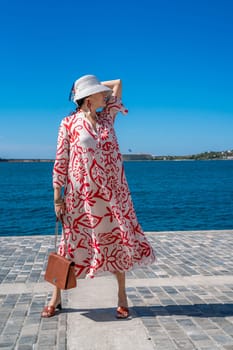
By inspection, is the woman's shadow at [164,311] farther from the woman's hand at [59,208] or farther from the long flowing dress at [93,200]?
the woman's hand at [59,208]

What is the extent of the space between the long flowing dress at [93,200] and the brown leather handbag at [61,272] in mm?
119

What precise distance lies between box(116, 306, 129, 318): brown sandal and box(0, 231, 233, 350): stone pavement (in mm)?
60

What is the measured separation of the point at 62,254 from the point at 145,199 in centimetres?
3732

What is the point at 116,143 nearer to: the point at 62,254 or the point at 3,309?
the point at 62,254

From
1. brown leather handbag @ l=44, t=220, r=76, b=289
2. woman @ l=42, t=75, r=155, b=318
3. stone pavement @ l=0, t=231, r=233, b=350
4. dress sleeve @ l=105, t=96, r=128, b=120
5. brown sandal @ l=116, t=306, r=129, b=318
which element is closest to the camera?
stone pavement @ l=0, t=231, r=233, b=350

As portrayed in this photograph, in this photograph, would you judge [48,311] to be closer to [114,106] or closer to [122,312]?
[122,312]

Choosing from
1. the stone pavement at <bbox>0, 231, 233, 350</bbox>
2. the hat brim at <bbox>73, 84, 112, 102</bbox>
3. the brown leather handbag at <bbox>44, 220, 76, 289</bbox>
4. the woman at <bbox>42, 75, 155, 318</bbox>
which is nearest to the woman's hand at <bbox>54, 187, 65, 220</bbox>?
the woman at <bbox>42, 75, 155, 318</bbox>

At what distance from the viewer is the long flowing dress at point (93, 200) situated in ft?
14.8

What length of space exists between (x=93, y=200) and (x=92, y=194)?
56mm

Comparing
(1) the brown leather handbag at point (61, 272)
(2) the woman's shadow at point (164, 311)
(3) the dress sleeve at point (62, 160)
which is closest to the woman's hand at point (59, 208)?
(3) the dress sleeve at point (62, 160)

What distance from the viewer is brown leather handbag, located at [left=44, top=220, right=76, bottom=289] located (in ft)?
14.4

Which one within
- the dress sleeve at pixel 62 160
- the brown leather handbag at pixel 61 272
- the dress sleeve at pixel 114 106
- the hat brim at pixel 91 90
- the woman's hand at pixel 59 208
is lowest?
the brown leather handbag at pixel 61 272

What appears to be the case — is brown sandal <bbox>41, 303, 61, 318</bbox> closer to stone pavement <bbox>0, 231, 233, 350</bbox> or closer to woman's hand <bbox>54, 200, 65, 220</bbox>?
stone pavement <bbox>0, 231, 233, 350</bbox>

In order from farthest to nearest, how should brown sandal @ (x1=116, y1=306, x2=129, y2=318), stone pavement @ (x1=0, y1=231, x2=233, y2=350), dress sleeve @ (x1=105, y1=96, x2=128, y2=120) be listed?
1. dress sleeve @ (x1=105, y1=96, x2=128, y2=120)
2. brown sandal @ (x1=116, y1=306, x2=129, y2=318)
3. stone pavement @ (x1=0, y1=231, x2=233, y2=350)
